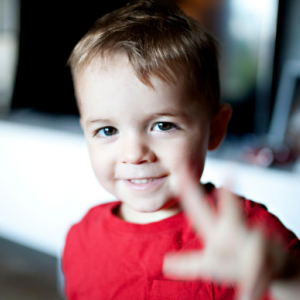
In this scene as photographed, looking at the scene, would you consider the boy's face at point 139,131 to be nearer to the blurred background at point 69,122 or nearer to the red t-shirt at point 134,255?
the red t-shirt at point 134,255

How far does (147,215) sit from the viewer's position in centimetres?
76

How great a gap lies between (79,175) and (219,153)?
2.16 feet

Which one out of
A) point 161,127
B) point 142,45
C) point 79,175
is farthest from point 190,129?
point 79,175

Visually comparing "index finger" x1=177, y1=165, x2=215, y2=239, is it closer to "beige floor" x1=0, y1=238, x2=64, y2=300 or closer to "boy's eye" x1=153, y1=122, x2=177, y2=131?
"boy's eye" x1=153, y1=122, x2=177, y2=131

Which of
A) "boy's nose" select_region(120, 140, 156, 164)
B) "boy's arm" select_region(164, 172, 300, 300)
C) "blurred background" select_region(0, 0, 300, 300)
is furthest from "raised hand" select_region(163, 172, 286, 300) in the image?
"blurred background" select_region(0, 0, 300, 300)

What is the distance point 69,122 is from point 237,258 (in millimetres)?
1797

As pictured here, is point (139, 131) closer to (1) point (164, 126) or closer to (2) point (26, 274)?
(1) point (164, 126)

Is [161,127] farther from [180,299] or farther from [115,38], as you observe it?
[180,299]

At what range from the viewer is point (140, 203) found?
26.3 inches

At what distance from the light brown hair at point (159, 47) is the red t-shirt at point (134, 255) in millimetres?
216

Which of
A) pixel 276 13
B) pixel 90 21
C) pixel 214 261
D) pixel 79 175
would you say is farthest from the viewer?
pixel 90 21

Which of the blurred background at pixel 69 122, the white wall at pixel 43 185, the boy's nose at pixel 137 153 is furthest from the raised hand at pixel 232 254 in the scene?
the white wall at pixel 43 185

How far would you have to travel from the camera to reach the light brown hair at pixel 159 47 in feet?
2.02

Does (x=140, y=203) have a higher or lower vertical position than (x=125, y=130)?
lower
